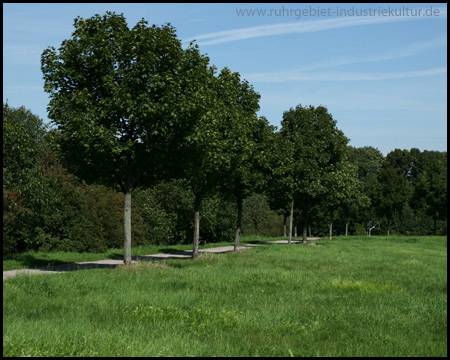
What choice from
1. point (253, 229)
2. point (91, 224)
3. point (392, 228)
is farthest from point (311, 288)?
point (392, 228)

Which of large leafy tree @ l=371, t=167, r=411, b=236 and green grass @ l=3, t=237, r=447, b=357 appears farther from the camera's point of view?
large leafy tree @ l=371, t=167, r=411, b=236

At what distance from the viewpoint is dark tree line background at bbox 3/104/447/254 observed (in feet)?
58.6

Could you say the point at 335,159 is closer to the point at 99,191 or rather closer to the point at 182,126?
the point at 99,191

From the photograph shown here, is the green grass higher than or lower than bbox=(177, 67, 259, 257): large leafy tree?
lower

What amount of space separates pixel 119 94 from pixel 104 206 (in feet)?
47.6

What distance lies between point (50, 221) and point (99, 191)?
389 centimetres

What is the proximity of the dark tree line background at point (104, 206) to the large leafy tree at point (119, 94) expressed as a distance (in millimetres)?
1829

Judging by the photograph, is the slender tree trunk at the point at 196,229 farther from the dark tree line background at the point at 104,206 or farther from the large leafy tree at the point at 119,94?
the large leafy tree at the point at 119,94

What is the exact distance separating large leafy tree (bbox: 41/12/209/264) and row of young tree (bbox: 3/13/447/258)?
0.16 ft

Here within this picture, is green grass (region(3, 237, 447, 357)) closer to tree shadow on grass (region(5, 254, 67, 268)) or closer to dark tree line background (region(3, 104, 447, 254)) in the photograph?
tree shadow on grass (region(5, 254, 67, 268))

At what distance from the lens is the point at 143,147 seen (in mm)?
Answer: 17688

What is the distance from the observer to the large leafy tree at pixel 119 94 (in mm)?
16250

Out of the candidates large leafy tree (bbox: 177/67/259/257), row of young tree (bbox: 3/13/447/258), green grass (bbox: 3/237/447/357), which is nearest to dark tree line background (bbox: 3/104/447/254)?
row of young tree (bbox: 3/13/447/258)

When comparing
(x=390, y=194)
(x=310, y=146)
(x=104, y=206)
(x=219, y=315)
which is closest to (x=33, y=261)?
(x=104, y=206)
